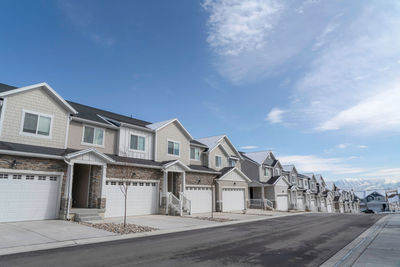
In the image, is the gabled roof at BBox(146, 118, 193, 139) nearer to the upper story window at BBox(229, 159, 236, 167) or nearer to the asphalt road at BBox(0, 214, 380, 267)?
the upper story window at BBox(229, 159, 236, 167)

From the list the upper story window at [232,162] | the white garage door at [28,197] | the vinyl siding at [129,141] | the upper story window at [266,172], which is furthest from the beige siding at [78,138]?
the upper story window at [266,172]

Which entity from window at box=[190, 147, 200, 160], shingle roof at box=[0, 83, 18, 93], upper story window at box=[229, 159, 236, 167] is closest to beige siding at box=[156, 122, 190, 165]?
window at box=[190, 147, 200, 160]

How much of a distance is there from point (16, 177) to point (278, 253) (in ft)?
43.5

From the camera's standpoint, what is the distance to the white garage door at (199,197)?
23625 millimetres

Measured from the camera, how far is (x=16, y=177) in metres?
13.5

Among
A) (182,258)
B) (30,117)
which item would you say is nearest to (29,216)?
(30,117)

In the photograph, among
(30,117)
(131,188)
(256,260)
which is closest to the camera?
(256,260)

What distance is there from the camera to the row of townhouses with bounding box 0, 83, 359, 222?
14.0 meters

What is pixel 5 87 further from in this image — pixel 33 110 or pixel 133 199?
pixel 133 199

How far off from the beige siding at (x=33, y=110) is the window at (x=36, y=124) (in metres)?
0.25

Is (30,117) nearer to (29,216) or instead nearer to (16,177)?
(16,177)

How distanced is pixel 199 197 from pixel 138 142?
7921mm

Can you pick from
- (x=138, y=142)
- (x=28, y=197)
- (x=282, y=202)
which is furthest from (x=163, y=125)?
(x=282, y=202)

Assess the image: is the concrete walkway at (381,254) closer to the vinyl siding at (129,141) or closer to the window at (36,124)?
the vinyl siding at (129,141)
